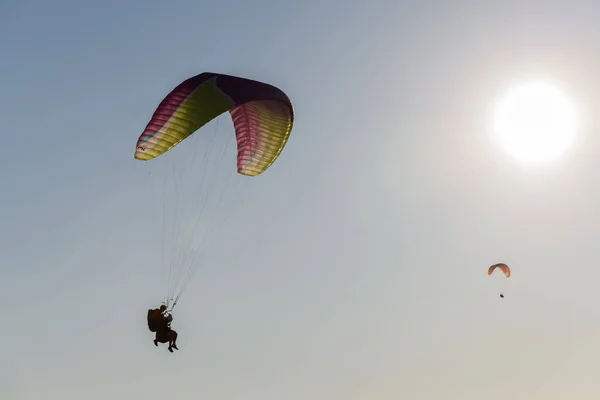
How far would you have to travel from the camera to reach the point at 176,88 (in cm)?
3061

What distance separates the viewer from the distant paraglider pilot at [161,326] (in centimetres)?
3055

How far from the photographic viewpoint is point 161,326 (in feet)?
101

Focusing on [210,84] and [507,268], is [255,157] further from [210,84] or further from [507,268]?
[507,268]

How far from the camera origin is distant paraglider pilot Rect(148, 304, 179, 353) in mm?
30547

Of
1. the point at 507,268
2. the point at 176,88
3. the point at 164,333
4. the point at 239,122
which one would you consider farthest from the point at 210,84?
the point at 507,268

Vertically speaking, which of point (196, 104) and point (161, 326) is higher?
point (196, 104)

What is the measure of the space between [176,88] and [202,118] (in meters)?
1.63

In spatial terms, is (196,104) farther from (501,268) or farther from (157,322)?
(501,268)

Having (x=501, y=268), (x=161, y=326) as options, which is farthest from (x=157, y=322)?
(x=501, y=268)

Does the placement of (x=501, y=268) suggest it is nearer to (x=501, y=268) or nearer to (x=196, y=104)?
(x=501, y=268)

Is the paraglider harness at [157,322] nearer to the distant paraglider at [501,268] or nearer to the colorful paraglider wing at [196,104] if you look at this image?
the colorful paraglider wing at [196,104]

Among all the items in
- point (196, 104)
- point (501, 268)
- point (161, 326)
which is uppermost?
point (501, 268)

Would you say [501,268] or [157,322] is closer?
[157,322]

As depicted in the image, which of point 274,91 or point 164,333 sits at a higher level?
point 274,91
